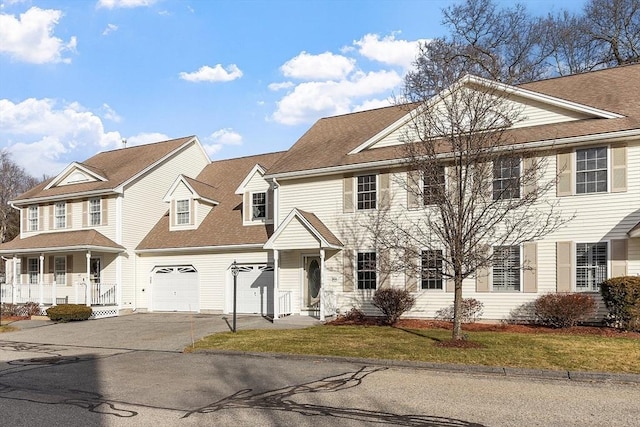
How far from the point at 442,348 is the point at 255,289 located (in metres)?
11.3

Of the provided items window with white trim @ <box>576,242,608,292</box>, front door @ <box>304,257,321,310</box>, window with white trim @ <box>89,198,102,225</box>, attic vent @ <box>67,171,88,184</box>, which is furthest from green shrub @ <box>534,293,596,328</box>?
attic vent @ <box>67,171,88,184</box>

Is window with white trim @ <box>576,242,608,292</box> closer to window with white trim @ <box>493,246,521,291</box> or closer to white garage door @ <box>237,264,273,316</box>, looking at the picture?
window with white trim @ <box>493,246,521,291</box>

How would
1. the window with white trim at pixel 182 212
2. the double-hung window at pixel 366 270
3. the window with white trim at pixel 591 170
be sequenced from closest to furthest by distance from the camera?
the window with white trim at pixel 591 170 < the double-hung window at pixel 366 270 < the window with white trim at pixel 182 212

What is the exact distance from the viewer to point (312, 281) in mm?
19859

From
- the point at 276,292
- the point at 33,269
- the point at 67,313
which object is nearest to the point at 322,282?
the point at 276,292

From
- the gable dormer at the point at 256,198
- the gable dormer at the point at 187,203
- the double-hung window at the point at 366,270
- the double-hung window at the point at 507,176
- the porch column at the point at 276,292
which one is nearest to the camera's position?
the double-hung window at the point at 507,176

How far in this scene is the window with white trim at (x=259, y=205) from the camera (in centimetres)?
2230

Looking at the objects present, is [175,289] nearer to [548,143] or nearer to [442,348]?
[442,348]

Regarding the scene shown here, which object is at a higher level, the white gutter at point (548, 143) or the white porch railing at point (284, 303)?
the white gutter at point (548, 143)

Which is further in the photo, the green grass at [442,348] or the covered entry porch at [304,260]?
the covered entry porch at [304,260]

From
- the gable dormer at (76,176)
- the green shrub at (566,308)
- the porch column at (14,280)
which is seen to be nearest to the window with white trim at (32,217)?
the gable dormer at (76,176)

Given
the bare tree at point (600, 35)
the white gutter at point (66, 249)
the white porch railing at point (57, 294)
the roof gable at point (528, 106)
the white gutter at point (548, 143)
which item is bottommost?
the white porch railing at point (57, 294)

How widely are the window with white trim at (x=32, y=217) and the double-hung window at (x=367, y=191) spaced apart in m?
18.3

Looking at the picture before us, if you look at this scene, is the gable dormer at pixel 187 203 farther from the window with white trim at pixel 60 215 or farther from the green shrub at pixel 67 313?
the window with white trim at pixel 60 215
